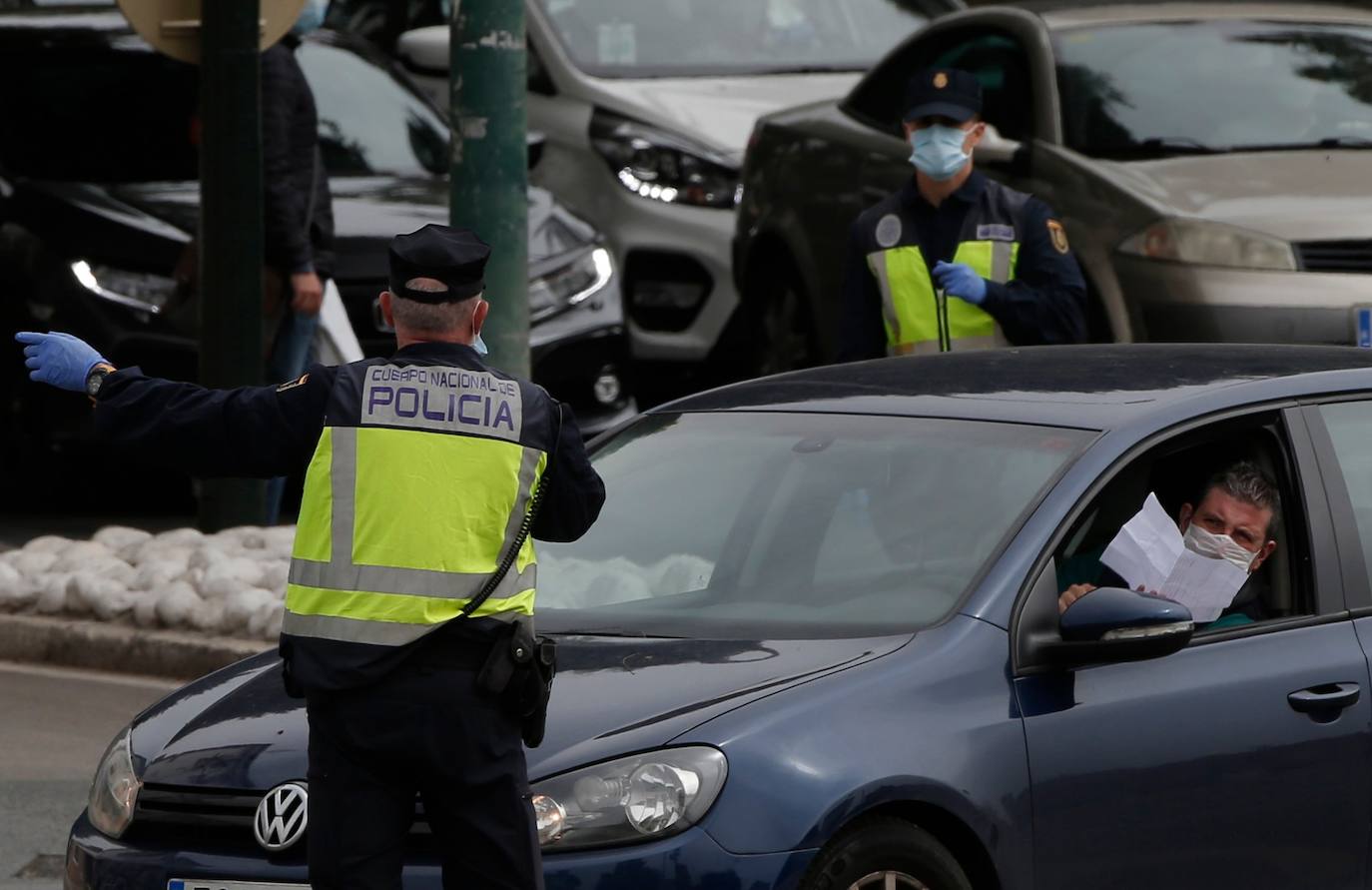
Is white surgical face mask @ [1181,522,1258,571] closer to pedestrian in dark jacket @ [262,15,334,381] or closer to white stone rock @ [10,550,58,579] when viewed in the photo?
white stone rock @ [10,550,58,579]

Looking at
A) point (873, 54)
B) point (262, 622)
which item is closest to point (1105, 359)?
point (262, 622)

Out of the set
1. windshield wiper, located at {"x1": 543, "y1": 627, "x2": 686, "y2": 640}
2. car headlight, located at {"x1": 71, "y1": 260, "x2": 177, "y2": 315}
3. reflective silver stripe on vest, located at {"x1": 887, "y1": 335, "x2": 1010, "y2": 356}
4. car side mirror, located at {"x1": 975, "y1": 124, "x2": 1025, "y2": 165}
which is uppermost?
windshield wiper, located at {"x1": 543, "y1": 627, "x2": 686, "y2": 640}

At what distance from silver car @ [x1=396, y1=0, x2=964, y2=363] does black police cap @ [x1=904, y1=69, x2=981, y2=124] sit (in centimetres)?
357

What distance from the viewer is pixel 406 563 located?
4137 mm

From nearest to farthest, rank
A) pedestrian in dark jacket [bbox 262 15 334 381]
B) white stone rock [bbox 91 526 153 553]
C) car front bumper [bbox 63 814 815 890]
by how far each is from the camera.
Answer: car front bumper [bbox 63 814 815 890] < white stone rock [bbox 91 526 153 553] < pedestrian in dark jacket [bbox 262 15 334 381]

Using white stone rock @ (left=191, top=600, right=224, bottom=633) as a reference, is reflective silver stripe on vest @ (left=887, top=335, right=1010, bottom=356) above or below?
above

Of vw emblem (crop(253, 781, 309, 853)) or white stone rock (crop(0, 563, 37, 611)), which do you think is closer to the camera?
vw emblem (crop(253, 781, 309, 853))

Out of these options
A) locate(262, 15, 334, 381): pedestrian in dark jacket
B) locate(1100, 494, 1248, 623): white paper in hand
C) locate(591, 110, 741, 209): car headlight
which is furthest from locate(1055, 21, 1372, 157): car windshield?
locate(1100, 494, 1248, 623): white paper in hand

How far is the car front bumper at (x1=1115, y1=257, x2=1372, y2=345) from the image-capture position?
8375 mm

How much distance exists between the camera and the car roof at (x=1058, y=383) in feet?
17.7

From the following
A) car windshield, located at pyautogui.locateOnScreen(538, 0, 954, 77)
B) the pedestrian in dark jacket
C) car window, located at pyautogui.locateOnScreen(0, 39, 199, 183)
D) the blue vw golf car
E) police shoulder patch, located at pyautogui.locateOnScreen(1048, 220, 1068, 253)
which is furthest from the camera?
car windshield, located at pyautogui.locateOnScreen(538, 0, 954, 77)

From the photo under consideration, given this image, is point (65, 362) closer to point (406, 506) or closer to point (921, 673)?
point (406, 506)

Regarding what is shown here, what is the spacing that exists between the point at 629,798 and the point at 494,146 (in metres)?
3.73

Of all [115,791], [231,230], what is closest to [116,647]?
[231,230]
